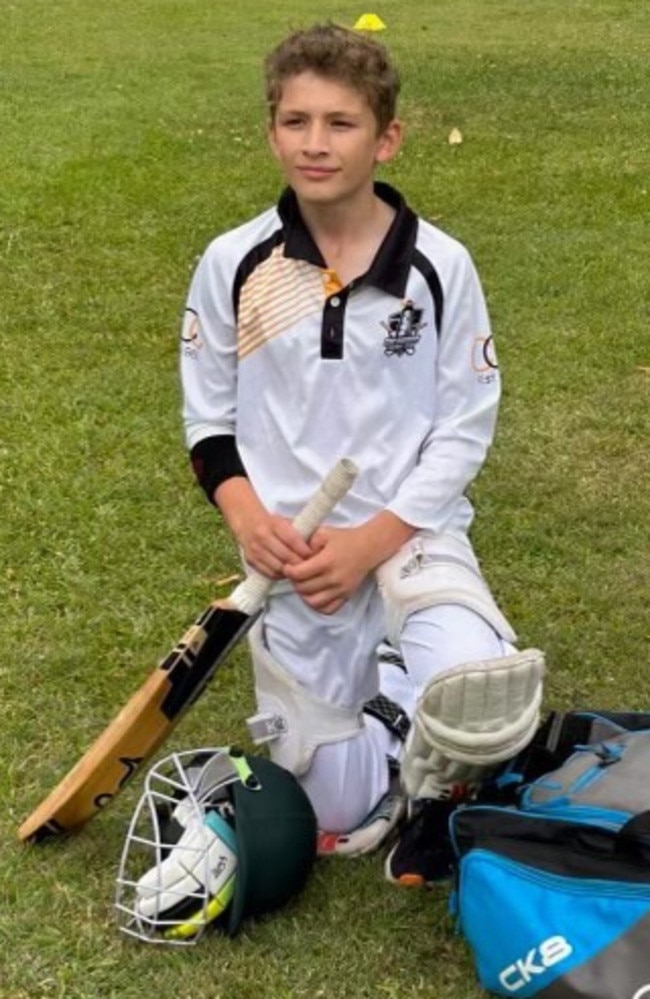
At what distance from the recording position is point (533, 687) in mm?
2477

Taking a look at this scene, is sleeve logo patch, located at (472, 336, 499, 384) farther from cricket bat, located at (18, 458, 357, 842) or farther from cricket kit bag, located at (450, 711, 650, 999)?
cricket kit bag, located at (450, 711, 650, 999)

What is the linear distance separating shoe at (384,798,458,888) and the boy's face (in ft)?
3.79

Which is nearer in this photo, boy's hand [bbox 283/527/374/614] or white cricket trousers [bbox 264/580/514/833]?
boy's hand [bbox 283/527/374/614]

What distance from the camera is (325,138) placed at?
9.07 feet

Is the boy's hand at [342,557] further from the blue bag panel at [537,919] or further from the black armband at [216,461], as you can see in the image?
the blue bag panel at [537,919]

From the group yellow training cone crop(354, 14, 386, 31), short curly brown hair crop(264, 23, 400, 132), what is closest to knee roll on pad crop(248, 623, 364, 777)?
short curly brown hair crop(264, 23, 400, 132)

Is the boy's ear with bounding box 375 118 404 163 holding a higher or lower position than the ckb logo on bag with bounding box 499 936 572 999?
higher

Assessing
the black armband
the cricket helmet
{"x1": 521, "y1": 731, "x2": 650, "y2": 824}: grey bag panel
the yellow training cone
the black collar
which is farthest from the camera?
the yellow training cone

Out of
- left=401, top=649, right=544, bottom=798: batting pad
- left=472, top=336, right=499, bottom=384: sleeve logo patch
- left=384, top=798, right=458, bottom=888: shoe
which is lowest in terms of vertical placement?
left=384, top=798, right=458, bottom=888: shoe

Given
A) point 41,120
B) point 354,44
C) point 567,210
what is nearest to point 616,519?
point 354,44

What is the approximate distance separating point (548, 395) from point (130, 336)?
1647 mm

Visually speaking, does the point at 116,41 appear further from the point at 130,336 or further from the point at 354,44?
the point at 354,44

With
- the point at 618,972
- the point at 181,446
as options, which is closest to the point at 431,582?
the point at 618,972

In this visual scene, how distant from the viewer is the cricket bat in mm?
2838
